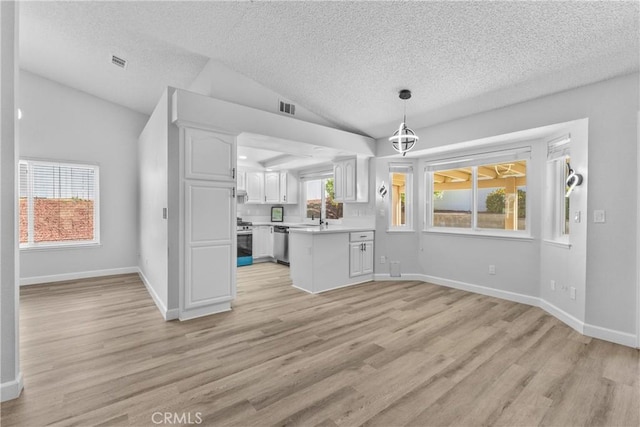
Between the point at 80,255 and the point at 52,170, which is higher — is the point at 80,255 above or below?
below

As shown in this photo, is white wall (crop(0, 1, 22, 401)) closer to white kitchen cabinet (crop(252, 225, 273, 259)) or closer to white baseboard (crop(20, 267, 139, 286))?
white baseboard (crop(20, 267, 139, 286))

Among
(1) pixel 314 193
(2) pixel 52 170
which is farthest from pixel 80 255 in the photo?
(1) pixel 314 193

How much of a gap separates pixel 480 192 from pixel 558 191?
1020mm

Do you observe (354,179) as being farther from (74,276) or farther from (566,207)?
(74,276)

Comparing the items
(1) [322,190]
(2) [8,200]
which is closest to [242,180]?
(1) [322,190]

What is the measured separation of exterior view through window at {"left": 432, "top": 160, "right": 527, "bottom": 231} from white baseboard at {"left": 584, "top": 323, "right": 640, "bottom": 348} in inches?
60.1

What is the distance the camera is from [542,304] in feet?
12.6

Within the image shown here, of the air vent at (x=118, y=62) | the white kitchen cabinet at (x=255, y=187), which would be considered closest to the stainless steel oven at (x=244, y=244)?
the white kitchen cabinet at (x=255, y=187)

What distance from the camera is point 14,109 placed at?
6.47 ft

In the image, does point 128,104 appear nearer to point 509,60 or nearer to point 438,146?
point 438,146

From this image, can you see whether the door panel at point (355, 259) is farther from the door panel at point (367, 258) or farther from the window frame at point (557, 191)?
the window frame at point (557, 191)

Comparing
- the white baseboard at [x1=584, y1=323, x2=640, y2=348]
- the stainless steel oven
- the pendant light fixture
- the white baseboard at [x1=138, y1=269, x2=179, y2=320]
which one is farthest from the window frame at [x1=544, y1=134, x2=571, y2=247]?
the stainless steel oven

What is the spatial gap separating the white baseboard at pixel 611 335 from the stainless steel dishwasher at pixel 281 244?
5.03m

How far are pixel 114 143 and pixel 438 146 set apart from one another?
233 inches
